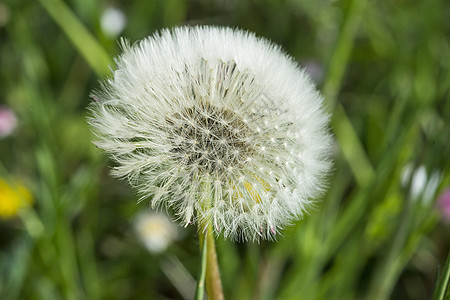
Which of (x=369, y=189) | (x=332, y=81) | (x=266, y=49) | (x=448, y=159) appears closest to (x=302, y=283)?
(x=369, y=189)

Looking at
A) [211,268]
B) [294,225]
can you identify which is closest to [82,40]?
[294,225]

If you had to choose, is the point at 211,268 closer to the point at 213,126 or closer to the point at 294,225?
the point at 213,126

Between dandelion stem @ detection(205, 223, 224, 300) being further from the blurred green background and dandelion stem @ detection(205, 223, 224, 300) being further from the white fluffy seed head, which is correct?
the blurred green background

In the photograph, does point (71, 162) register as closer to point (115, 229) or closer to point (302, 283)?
point (115, 229)

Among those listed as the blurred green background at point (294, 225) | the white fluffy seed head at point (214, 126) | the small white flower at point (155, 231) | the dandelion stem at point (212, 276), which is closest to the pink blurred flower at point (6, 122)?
the blurred green background at point (294, 225)

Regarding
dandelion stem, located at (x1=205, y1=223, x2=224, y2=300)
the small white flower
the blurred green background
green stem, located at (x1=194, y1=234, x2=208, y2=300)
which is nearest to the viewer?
green stem, located at (x1=194, y1=234, x2=208, y2=300)

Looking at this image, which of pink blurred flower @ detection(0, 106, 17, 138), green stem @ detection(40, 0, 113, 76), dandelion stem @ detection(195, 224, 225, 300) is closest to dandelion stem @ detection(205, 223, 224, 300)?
dandelion stem @ detection(195, 224, 225, 300)
